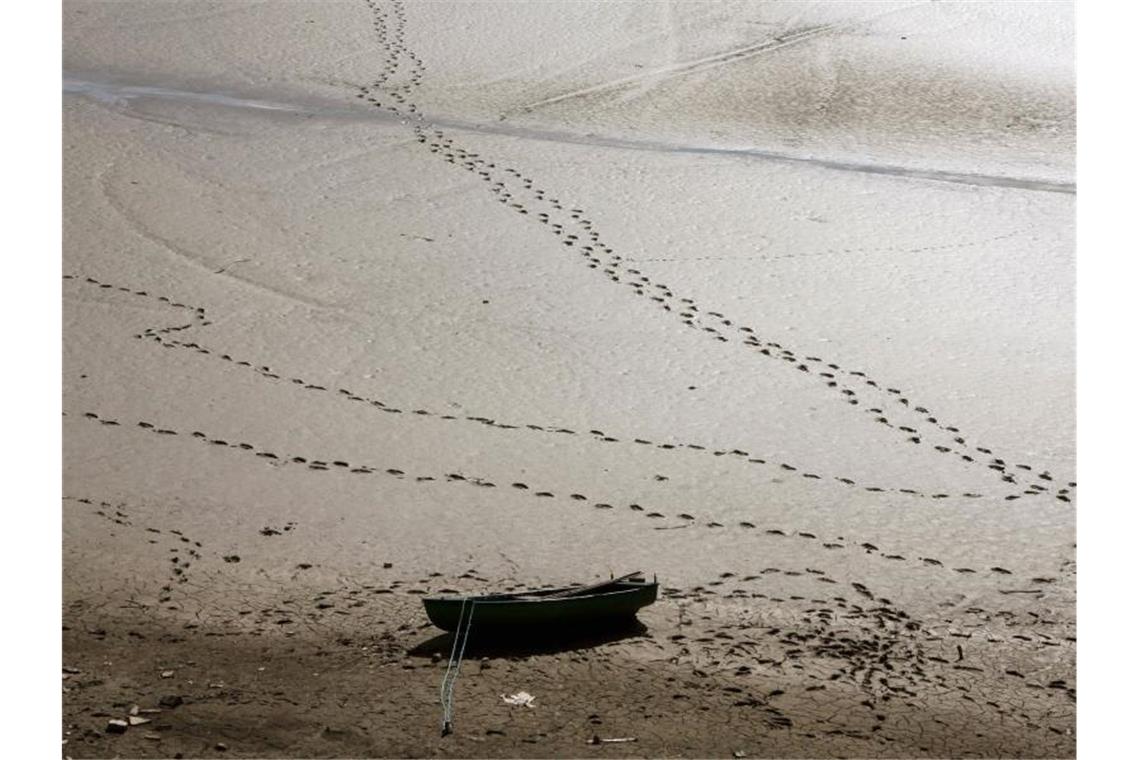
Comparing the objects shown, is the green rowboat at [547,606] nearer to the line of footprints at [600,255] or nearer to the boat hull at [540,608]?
the boat hull at [540,608]

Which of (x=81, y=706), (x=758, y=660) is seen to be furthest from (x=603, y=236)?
(x=81, y=706)

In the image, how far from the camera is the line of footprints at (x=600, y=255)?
4262 millimetres

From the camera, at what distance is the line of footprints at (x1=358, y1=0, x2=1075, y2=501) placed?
14.0 feet

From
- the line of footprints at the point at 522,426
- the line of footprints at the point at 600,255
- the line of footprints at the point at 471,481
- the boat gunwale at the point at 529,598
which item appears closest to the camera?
the boat gunwale at the point at 529,598

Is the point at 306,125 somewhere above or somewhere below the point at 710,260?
above

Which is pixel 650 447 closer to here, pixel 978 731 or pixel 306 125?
pixel 978 731

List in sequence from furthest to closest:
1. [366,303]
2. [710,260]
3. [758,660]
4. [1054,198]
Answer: [1054,198], [710,260], [366,303], [758,660]

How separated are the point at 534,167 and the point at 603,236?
67 centimetres

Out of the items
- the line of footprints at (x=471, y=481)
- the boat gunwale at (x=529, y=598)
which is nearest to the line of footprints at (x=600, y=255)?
the line of footprints at (x=471, y=481)

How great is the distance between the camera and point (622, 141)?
20.9 ft

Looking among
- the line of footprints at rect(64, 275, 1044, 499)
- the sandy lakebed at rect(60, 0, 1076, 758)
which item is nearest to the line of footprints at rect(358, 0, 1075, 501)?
the sandy lakebed at rect(60, 0, 1076, 758)

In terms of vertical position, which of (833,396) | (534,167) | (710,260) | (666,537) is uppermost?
(534,167)

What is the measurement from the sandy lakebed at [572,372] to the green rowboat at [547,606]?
0.21 feet

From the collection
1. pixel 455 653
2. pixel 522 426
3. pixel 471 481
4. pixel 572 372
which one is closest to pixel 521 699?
pixel 455 653
